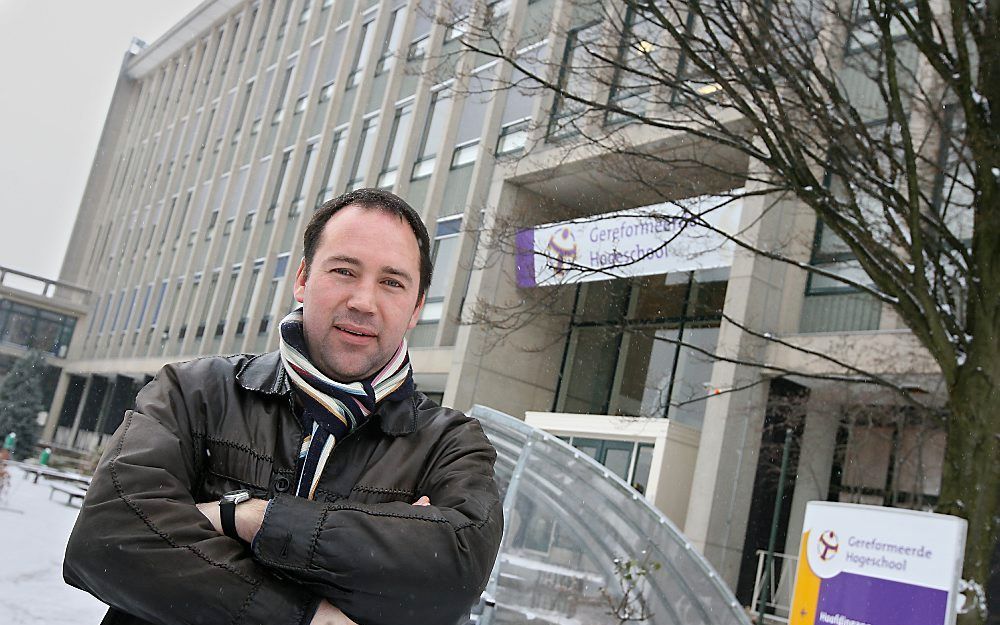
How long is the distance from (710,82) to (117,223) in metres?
54.5

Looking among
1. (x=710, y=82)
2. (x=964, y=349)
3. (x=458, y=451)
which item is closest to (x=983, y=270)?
(x=964, y=349)

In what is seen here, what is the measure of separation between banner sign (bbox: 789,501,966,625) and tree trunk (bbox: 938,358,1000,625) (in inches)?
9.7

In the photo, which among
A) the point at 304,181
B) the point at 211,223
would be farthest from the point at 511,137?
the point at 211,223

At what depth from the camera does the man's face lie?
2.33 metres

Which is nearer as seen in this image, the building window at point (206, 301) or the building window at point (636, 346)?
the building window at point (636, 346)

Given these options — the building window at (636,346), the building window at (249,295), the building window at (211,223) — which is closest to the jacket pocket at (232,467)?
the building window at (636,346)

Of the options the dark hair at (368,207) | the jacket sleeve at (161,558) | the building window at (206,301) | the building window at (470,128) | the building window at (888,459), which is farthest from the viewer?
the building window at (206,301)

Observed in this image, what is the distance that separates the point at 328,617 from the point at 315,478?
11.9 inches

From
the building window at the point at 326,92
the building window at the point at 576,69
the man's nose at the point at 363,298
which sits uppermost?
the building window at the point at 326,92

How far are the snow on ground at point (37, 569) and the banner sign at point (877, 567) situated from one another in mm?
6410

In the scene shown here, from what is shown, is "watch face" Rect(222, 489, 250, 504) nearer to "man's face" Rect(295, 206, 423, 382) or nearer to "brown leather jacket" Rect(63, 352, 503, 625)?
"brown leather jacket" Rect(63, 352, 503, 625)

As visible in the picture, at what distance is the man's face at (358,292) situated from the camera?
7.64ft

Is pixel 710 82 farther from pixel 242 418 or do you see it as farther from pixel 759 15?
pixel 242 418

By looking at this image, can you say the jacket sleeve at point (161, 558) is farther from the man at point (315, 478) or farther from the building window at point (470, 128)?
the building window at point (470, 128)
